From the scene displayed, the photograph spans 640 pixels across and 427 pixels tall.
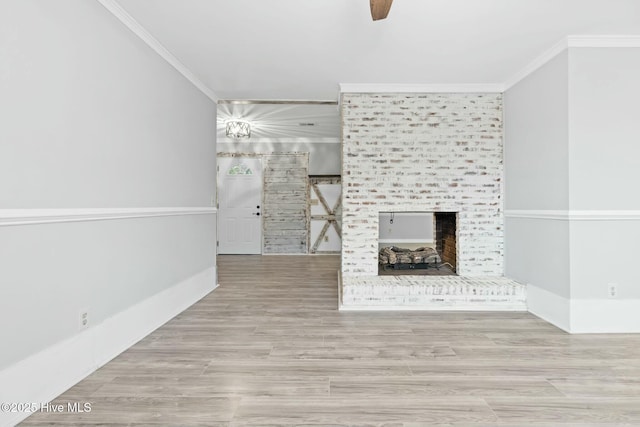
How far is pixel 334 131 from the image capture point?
6.51 metres

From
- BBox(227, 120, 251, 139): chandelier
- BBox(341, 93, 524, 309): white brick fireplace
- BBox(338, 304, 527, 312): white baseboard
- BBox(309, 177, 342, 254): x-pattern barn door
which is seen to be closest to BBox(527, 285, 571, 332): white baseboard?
BBox(338, 304, 527, 312): white baseboard

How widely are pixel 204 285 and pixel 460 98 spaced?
3.67m

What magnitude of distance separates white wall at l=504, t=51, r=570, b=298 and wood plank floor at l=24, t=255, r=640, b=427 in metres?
0.54

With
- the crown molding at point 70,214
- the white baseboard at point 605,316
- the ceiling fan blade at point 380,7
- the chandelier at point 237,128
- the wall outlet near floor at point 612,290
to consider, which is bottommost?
the white baseboard at point 605,316

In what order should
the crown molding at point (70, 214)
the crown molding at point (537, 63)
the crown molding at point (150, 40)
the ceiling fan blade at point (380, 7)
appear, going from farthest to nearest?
1. the crown molding at point (537, 63)
2. the crown molding at point (150, 40)
3. the ceiling fan blade at point (380, 7)
4. the crown molding at point (70, 214)

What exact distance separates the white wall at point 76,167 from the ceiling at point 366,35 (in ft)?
1.47

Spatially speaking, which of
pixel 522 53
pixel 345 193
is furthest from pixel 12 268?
pixel 522 53

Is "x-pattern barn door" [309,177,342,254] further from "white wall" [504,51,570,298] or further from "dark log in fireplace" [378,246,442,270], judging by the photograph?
"white wall" [504,51,570,298]

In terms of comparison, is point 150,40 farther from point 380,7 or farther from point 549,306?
point 549,306

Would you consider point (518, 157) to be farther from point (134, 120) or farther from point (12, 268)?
point (12, 268)

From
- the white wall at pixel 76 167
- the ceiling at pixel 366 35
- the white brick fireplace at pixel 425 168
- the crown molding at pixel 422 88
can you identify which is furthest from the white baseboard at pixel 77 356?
the crown molding at pixel 422 88

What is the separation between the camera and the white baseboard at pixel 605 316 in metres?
2.76

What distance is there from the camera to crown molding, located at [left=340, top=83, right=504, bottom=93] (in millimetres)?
3791

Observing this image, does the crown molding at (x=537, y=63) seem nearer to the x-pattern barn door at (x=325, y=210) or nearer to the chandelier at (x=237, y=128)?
the chandelier at (x=237, y=128)
